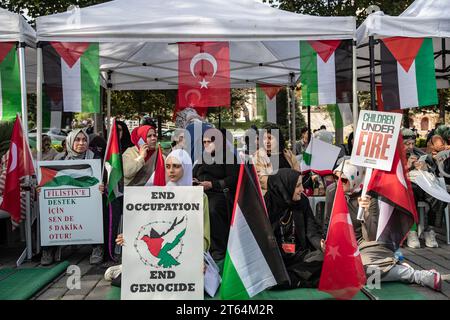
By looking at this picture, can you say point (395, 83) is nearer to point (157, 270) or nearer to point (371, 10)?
point (371, 10)

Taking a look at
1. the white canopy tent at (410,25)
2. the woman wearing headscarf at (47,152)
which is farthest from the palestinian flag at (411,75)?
the woman wearing headscarf at (47,152)

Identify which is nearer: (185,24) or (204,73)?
(185,24)

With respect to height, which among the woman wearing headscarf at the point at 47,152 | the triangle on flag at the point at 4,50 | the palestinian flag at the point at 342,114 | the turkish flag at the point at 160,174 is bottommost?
the turkish flag at the point at 160,174

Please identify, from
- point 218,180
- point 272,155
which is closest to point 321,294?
point 218,180

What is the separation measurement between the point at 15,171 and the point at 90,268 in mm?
1482

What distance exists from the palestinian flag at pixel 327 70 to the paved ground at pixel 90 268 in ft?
7.37

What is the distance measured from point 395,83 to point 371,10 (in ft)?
3.23

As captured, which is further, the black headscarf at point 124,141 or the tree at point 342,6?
the tree at point 342,6

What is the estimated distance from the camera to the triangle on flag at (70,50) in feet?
21.5

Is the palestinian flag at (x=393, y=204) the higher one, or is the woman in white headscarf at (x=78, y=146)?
the woman in white headscarf at (x=78, y=146)

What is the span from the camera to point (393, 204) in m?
5.36

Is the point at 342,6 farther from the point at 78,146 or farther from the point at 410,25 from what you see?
the point at 78,146

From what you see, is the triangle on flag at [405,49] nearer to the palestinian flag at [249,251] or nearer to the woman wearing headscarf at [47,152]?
the palestinian flag at [249,251]

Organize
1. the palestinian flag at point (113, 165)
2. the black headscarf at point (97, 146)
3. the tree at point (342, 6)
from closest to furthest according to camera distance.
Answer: the palestinian flag at point (113, 165) < the black headscarf at point (97, 146) < the tree at point (342, 6)
